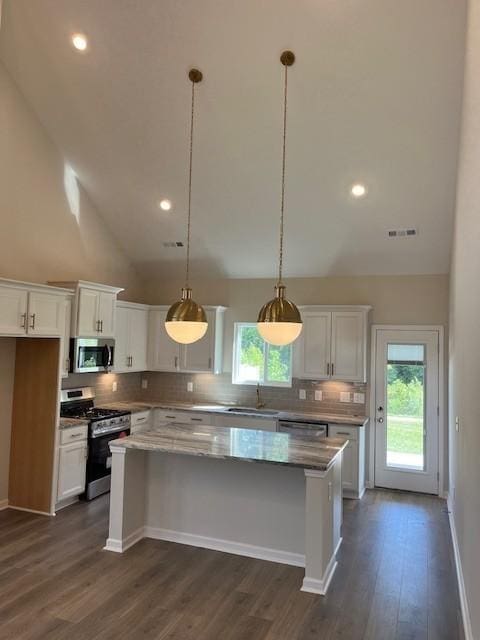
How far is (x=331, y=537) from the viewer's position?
3.80m

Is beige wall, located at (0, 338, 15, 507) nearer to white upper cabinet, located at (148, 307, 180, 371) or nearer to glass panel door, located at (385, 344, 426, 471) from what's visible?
white upper cabinet, located at (148, 307, 180, 371)

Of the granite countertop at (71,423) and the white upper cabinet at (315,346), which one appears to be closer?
the granite countertop at (71,423)

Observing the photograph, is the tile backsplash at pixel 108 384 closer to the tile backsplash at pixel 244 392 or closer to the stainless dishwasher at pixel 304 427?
the tile backsplash at pixel 244 392

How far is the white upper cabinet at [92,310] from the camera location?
5.22m

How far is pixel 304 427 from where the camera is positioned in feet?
19.0

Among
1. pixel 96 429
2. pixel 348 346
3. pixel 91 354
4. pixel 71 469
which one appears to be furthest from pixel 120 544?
pixel 348 346

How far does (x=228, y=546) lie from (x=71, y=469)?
2.01 metres

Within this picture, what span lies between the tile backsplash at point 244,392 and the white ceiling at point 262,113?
5.43 ft

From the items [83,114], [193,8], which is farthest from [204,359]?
[193,8]

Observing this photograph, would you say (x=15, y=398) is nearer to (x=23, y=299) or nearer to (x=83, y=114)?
(x=23, y=299)

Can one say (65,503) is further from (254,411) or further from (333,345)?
(333,345)

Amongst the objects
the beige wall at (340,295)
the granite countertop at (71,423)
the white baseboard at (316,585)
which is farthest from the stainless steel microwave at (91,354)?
the white baseboard at (316,585)

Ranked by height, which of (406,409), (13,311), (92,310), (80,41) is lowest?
(406,409)

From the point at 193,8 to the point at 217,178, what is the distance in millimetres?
1825
